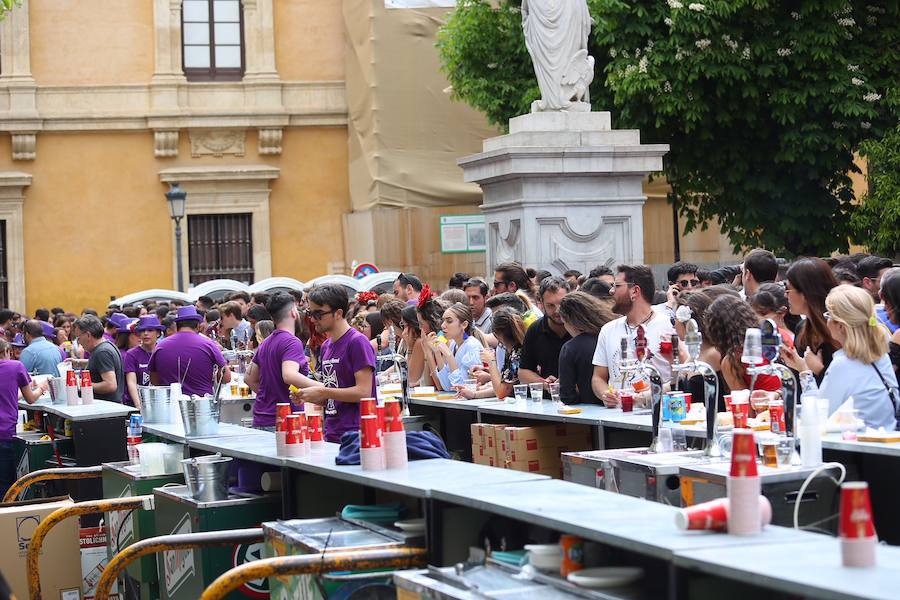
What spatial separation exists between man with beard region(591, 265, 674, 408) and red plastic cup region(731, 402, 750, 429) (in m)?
2.11

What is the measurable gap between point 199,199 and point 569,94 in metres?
17.5

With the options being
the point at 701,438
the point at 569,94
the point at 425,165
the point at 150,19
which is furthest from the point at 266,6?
the point at 701,438

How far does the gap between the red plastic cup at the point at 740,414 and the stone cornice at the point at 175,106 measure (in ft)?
91.9

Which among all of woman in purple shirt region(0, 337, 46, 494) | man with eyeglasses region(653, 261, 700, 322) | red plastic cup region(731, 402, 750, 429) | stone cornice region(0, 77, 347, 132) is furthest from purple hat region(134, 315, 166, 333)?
stone cornice region(0, 77, 347, 132)

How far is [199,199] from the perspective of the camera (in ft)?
114

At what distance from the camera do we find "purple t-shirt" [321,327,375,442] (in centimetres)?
913

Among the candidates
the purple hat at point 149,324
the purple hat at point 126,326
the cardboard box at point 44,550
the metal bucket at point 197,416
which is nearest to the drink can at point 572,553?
the metal bucket at point 197,416

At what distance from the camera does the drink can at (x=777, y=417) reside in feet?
23.4

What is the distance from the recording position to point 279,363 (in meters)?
10.1

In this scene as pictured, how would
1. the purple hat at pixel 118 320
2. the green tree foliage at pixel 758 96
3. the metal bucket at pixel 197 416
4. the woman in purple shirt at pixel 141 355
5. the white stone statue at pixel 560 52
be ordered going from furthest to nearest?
the green tree foliage at pixel 758 96
the white stone statue at pixel 560 52
the purple hat at pixel 118 320
the woman in purple shirt at pixel 141 355
the metal bucket at pixel 197 416

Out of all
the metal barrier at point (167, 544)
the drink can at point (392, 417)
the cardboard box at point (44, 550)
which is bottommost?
the cardboard box at point (44, 550)

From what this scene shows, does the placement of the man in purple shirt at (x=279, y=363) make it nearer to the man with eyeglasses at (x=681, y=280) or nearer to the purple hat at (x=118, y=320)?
the man with eyeglasses at (x=681, y=280)

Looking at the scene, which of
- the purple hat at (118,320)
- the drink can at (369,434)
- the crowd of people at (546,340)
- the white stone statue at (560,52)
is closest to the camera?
the drink can at (369,434)

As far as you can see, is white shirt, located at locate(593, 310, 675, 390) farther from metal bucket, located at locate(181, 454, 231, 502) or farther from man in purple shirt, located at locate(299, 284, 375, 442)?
metal bucket, located at locate(181, 454, 231, 502)
